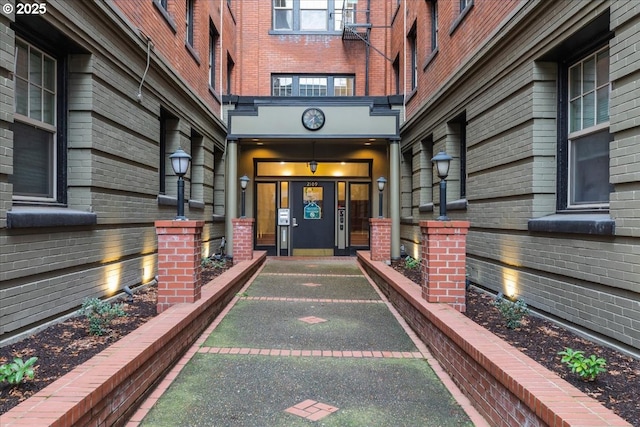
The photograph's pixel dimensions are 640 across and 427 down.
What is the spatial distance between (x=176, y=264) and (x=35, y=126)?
2.27 meters

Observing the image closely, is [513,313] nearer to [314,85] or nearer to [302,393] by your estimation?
[302,393]

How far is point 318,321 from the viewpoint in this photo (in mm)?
6375

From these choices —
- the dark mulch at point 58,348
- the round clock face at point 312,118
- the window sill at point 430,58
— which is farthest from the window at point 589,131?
the round clock face at point 312,118

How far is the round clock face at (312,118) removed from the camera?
43.8 feet

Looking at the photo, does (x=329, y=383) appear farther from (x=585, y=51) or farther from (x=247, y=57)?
(x=247, y=57)

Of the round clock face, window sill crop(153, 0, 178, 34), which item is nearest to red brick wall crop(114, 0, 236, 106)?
window sill crop(153, 0, 178, 34)

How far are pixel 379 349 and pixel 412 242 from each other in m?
7.53

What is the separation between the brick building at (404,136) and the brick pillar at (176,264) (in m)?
1.02

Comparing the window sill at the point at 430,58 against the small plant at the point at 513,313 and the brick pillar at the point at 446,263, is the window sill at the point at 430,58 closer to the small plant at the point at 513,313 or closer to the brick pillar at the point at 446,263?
the brick pillar at the point at 446,263

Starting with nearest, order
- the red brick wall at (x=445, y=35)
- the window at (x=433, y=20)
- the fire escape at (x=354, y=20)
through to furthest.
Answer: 1. the red brick wall at (x=445, y=35)
2. the window at (x=433, y=20)
3. the fire escape at (x=354, y=20)

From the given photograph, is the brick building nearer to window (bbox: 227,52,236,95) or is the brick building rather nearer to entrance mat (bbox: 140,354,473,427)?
entrance mat (bbox: 140,354,473,427)

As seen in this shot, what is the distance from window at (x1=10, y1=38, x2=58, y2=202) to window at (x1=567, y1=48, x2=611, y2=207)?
251 inches

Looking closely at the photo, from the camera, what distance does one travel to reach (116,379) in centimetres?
311

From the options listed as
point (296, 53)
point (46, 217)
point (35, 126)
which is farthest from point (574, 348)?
point (296, 53)
